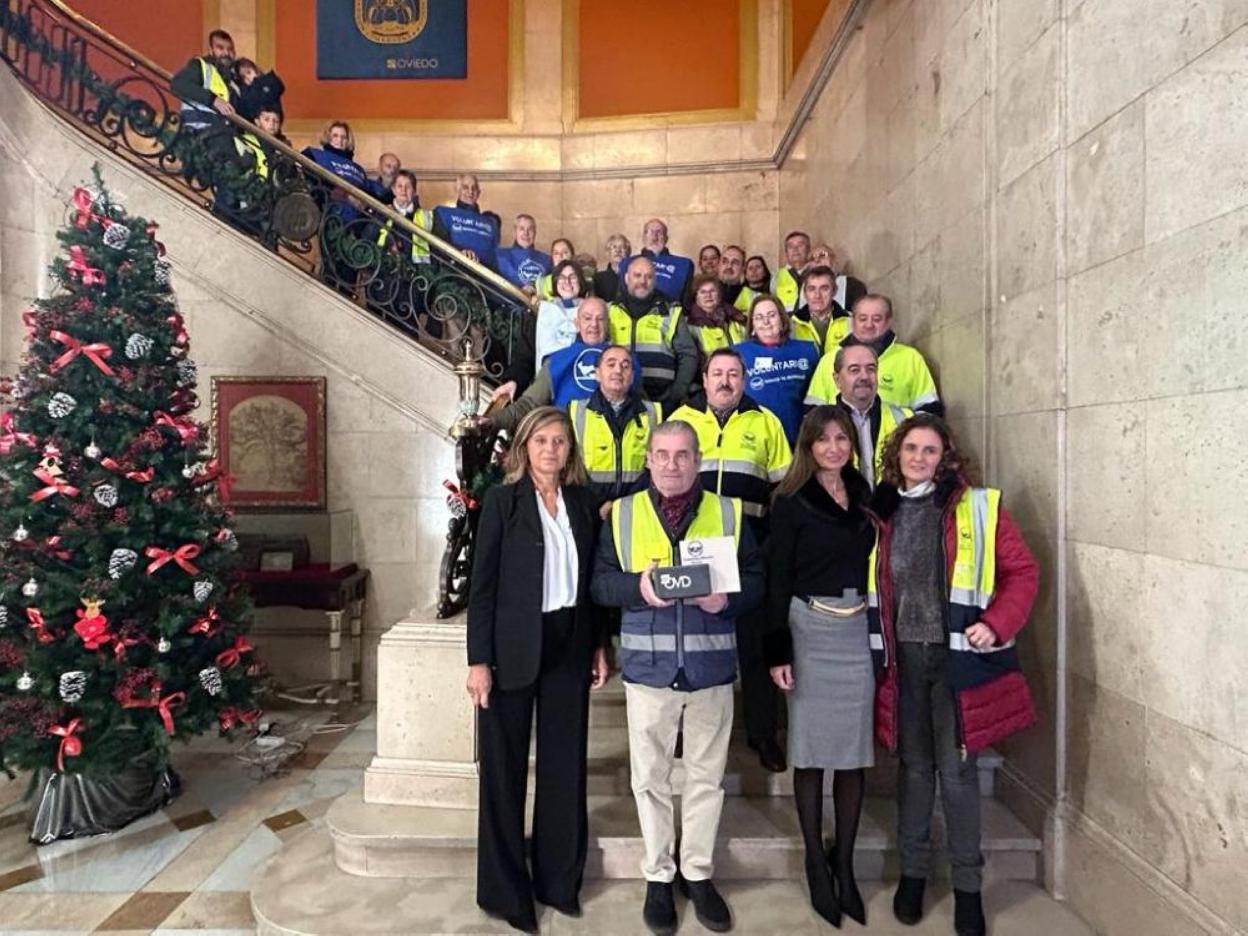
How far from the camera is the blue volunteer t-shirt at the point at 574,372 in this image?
411cm

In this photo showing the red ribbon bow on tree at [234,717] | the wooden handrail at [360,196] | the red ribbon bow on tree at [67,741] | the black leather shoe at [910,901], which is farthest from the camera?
the wooden handrail at [360,196]

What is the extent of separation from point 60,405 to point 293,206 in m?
3.13

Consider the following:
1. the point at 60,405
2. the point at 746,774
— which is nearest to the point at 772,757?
the point at 746,774

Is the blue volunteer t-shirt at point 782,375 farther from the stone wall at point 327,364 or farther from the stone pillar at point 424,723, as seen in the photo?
the stone wall at point 327,364

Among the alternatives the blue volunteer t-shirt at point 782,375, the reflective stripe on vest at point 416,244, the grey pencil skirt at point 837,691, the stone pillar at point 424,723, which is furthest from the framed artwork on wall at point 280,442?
the grey pencil skirt at point 837,691

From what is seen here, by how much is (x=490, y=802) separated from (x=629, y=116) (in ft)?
29.3

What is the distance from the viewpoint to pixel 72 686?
3.80m

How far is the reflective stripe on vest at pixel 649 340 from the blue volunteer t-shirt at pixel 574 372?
0.53 m

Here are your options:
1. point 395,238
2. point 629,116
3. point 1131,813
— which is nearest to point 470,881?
point 1131,813

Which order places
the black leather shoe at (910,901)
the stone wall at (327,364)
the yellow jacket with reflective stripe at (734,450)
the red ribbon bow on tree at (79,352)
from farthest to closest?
the stone wall at (327,364), the red ribbon bow on tree at (79,352), the yellow jacket with reflective stripe at (734,450), the black leather shoe at (910,901)

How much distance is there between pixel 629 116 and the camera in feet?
32.1

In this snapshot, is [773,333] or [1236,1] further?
[773,333]

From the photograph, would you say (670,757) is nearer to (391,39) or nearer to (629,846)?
(629,846)

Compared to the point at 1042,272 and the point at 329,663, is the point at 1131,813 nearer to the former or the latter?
the point at 1042,272
